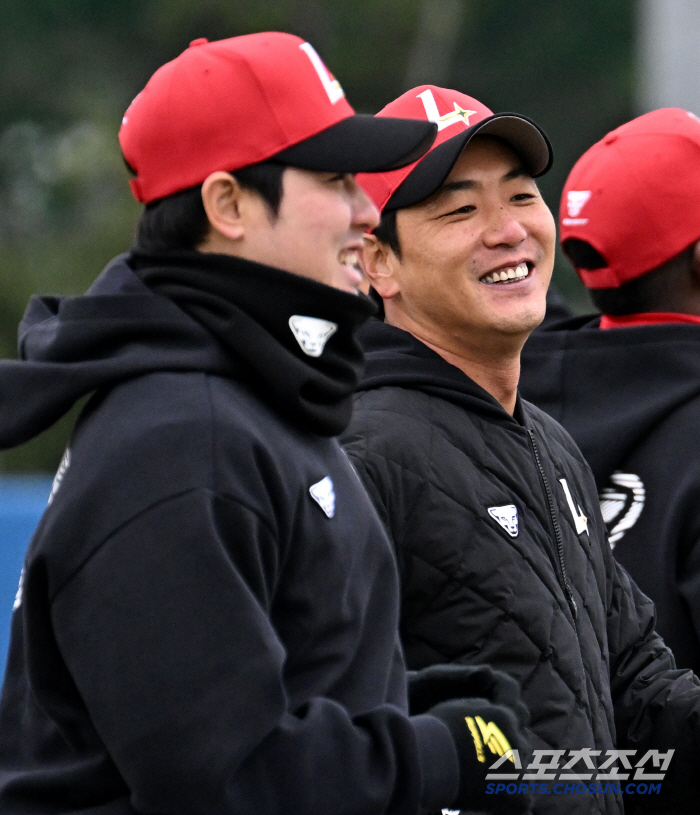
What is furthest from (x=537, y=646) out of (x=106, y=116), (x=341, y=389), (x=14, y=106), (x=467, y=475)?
(x=14, y=106)

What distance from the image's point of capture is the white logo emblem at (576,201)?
3.96m

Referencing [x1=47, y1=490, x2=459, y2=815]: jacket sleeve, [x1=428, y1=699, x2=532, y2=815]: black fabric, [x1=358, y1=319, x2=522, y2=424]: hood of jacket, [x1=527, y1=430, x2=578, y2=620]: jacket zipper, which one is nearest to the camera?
[x1=47, y1=490, x2=459, y2=815]: jacket sleeve

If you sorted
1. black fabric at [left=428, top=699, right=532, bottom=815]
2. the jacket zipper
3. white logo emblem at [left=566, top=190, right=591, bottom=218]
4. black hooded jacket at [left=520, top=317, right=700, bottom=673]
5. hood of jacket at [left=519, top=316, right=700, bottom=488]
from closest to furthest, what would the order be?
black fabric at [left=428, top=699, right=532, bottom=815] < the jacket zipper < black hooded jacket at [left=520, top=317, right=700, bottom=673] < hood of jacket at [left=519, top=316, right=700, bottom=488] < white logo emblem at [left=566, top=190, right=591, bottom=218]

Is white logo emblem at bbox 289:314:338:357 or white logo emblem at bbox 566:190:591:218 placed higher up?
white logo emblem at bbox 289:314:338:357

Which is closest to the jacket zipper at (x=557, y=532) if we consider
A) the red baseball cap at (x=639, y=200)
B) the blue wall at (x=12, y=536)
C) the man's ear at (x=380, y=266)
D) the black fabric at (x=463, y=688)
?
the man's ear at (x=380, y=266)

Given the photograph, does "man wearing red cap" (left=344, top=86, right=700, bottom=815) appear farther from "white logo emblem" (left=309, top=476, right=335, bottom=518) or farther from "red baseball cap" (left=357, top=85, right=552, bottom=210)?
"white logo emblem" (left=309, top=476, right=335, bottom=518)

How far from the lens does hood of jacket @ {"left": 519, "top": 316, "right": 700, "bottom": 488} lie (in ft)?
11.8

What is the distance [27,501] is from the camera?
5.97 metres

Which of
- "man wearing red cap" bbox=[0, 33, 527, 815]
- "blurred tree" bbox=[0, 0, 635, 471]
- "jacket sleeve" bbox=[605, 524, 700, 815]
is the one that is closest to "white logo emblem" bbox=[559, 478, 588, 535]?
"jacket sleeve" bbox=[605, 524, 700, 815]

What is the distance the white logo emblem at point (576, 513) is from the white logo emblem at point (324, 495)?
1.04m

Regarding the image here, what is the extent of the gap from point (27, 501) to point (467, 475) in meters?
3.48

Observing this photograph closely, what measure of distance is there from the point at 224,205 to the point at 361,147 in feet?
0.83

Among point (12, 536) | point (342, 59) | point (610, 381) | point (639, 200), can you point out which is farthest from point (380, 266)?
point (342, 59)

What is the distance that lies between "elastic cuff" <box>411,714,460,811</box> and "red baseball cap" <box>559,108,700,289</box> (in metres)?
1.99
